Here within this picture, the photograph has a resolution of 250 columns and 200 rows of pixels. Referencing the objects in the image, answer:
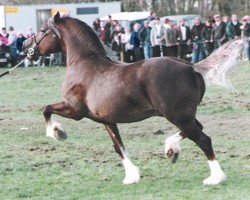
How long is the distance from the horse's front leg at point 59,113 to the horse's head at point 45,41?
37.2 inches

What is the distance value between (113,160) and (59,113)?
146cm

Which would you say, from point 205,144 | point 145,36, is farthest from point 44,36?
point 145,36

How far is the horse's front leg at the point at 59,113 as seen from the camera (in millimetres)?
10117

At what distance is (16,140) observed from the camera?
1347cm

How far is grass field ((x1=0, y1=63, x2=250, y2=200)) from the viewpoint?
30.5ft

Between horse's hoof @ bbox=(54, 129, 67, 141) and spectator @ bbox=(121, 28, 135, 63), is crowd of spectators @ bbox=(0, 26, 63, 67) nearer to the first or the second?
spectator @ bbox=(121, 28, 135, 63)

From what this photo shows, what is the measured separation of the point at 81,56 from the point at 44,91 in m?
12.4

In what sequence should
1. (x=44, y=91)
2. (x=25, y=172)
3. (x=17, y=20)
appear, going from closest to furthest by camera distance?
1. (x=25, y=172)
2. (x=44, y=91)
3. (x=17, y=20)

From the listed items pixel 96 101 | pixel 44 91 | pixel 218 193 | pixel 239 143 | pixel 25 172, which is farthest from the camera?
pixel 44 91

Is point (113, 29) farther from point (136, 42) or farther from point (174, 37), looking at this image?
point (174, 37)

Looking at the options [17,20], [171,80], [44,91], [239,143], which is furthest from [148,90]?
[17,20]

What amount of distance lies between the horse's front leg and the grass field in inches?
21.1

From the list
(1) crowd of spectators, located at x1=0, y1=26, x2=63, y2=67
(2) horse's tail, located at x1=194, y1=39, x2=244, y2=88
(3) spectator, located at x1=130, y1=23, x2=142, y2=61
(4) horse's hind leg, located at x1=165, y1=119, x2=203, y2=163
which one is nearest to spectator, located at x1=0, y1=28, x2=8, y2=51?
(1) crowd of spectators, located at x1=0, y1=26, x2=63, y2=67

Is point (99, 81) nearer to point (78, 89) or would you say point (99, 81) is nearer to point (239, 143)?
point (78, 89)
